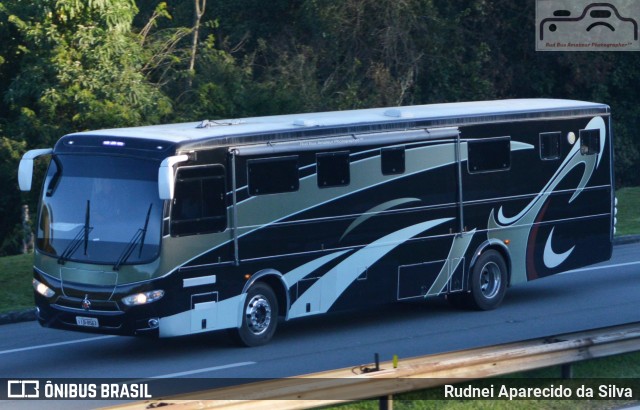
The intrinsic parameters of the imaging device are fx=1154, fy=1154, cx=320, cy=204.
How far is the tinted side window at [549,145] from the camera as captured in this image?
1744 centimetres

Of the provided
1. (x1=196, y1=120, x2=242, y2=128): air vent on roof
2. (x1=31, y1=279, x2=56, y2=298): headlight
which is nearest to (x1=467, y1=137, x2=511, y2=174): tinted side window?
(x1=196, y1=120, x2=242, y2=128): air vent on roof

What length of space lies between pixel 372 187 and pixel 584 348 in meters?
5.46

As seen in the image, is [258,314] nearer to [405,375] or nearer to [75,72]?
[405,375]

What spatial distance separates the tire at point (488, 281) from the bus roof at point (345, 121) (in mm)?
2028

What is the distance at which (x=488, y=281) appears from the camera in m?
16.9

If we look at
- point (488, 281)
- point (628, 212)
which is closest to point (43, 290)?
point (488, 281)

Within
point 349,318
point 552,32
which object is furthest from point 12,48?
point 552,32

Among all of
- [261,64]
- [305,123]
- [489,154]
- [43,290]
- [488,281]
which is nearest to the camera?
[43,290]

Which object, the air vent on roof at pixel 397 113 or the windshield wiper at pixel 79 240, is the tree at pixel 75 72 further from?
the windshield wiper at pixel 79 240

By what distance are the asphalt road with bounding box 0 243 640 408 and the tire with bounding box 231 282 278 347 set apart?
163mm

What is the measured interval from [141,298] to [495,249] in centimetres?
608

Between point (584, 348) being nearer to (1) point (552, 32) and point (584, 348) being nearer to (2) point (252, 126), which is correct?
(2) point (252, 126)

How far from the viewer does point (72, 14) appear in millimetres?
23125

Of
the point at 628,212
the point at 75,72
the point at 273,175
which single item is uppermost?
the point at 75,72
